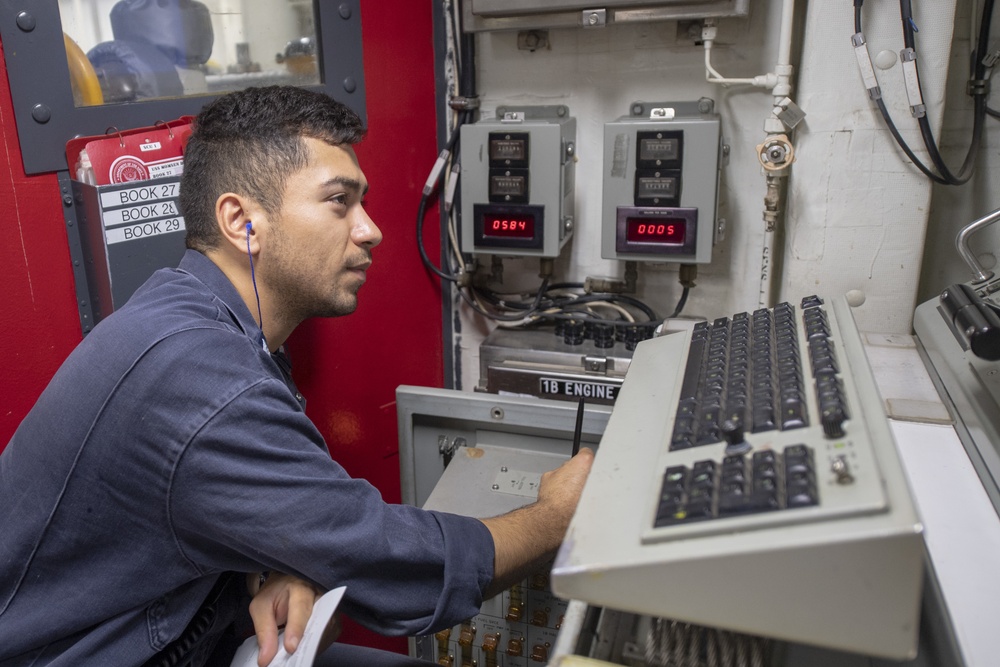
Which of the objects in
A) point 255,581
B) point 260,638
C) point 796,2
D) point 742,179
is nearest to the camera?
point 260,638

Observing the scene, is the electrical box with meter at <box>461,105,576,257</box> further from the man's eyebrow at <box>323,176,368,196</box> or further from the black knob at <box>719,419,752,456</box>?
the black knob at <box>719,419,752,456</box>

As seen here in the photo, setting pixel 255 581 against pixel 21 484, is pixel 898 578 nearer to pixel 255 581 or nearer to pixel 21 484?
pixel 255 581

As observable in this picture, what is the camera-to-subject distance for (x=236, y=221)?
3.62ft

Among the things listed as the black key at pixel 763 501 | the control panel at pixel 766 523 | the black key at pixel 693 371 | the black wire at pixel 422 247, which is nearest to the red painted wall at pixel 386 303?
the black wire at pixel 422 247

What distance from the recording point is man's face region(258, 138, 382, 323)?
1122mm

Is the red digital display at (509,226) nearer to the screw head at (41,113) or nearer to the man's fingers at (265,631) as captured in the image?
the screw head at (41,113)

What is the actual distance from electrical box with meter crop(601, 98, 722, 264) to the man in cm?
73

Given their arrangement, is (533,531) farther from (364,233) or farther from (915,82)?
(915,82)

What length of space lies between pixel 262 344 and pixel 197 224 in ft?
0.71

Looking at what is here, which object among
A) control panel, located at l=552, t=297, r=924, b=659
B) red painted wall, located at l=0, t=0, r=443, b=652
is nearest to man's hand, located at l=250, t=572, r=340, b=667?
control panel, located at l=552, t=297, r=924, b=659

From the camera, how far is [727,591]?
57cm

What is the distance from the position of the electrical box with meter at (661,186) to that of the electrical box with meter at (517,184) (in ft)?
0.37

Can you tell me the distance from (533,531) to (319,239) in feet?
1.73

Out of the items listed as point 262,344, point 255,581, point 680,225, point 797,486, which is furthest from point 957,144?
point 255,581
